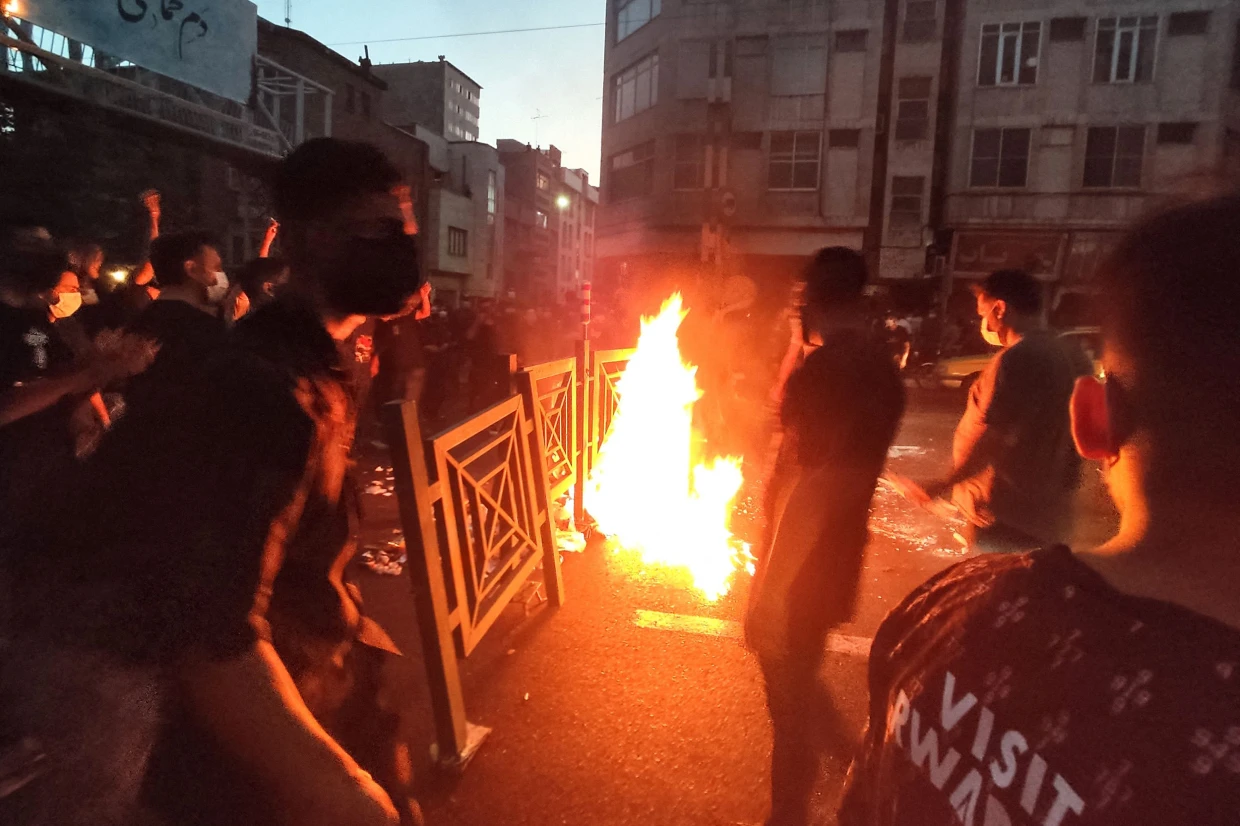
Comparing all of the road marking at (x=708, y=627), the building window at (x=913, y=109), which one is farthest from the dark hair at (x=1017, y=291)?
the building window at (x=913, y=109)

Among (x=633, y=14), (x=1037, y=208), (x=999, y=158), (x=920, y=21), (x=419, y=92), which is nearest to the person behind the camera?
(x=1037, y=208)

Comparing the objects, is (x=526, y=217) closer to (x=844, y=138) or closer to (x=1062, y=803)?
(x=844, y=138)

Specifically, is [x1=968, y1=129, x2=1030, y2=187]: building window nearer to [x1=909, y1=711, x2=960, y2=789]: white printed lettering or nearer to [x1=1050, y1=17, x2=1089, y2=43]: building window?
[x1=1050, y1=17, x2=1089, y2=43]: building window

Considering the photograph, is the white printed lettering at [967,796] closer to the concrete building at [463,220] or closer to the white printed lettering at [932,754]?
the white printed lettering at [932,754]

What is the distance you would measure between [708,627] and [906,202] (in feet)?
93.5

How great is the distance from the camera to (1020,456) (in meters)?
3.29

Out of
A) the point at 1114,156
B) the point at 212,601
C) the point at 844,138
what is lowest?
the point at 212,601

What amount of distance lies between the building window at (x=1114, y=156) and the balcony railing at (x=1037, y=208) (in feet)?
2.01

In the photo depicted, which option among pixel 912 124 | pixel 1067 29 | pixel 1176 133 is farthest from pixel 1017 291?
pixel 1176 133

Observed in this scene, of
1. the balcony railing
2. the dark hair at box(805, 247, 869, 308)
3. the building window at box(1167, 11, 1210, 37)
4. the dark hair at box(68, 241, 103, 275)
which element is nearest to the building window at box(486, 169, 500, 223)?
the balcony railing

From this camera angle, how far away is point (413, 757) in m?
3.29

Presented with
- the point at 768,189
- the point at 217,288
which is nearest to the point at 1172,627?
the point at 217,288

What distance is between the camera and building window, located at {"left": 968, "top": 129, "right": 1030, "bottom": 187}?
90.4 feet

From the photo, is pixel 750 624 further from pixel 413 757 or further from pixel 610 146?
pixel 610 146
